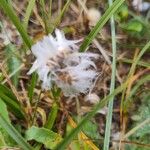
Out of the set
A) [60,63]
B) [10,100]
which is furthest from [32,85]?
[60,63]

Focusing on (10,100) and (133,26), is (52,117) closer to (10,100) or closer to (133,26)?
(10,100)

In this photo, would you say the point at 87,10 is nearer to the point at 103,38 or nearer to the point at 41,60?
the point at 103,38

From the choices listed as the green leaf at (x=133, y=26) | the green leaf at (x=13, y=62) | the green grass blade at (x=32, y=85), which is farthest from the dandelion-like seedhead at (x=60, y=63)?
the green leaf at (x=133, y=26)

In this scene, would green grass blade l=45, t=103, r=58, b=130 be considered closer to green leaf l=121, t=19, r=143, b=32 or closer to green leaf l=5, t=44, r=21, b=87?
green leaf l=5, t=44, r=21, b=87

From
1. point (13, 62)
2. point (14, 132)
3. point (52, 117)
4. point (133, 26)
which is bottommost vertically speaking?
point (14, 132)

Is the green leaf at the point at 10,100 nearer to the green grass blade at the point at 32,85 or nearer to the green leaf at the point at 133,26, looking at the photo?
the green grass blade at the point at 32,85

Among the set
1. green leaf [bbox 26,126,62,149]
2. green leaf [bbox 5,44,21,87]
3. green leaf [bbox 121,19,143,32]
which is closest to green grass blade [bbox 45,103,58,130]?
green leaf [bbox 26,126,62,149]

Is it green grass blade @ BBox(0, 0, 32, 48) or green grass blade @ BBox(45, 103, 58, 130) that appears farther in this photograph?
green grass blade @ BBox(45, 103, 58, 130)

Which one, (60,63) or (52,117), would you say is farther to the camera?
(52,117)
